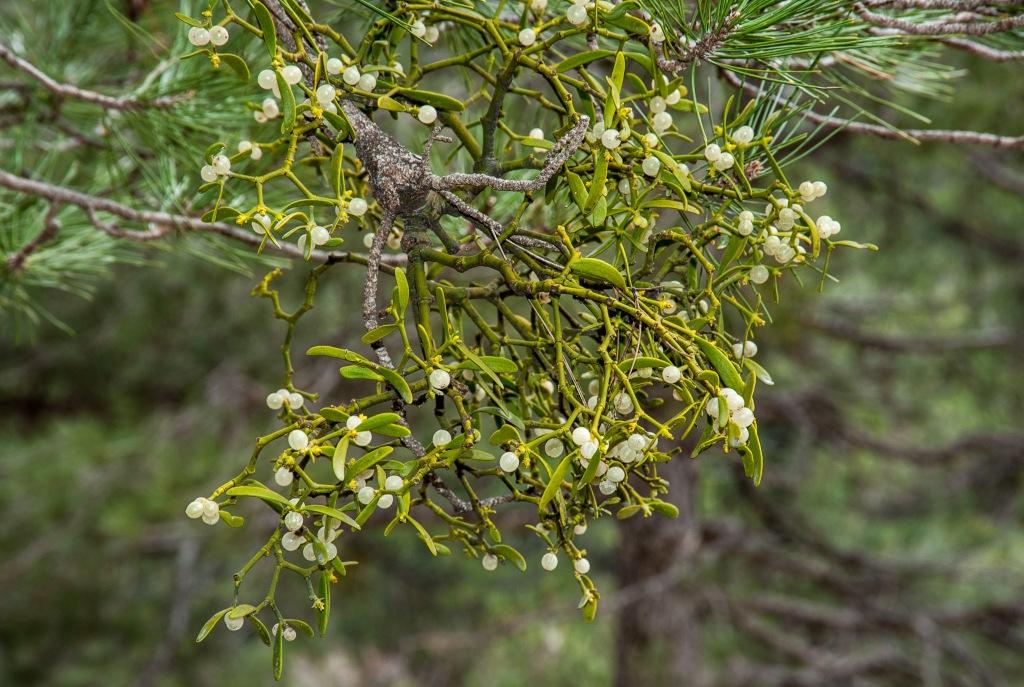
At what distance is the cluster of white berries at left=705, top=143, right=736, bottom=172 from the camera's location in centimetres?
63

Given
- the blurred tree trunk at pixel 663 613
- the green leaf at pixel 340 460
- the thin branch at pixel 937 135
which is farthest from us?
the blurred tree trunk at pixel 663 613

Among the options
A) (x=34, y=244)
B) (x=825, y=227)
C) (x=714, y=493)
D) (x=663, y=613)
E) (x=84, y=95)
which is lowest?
(x=714, y=493)

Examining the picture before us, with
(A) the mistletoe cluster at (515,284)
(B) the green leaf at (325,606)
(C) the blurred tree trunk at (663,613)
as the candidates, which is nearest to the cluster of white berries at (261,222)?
(A) the mistletoe cluster at (515,284)

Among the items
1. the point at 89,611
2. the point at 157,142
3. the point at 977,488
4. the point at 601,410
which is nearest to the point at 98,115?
the point at 157,142

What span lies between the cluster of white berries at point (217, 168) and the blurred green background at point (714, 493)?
1.70 metres

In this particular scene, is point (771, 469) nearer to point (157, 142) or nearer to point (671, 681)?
point (671, 681)

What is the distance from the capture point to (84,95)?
1049mm

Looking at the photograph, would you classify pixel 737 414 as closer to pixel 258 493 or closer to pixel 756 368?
pixel 756 368

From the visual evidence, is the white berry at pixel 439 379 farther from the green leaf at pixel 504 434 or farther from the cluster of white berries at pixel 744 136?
the cluster of white berries at pixel 744 136

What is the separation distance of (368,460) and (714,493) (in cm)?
342

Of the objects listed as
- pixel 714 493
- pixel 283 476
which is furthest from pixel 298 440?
pixel 714 493

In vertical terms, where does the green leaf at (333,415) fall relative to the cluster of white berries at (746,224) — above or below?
below

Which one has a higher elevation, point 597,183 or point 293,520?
point 597,183

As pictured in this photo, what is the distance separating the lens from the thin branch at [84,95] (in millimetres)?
998
